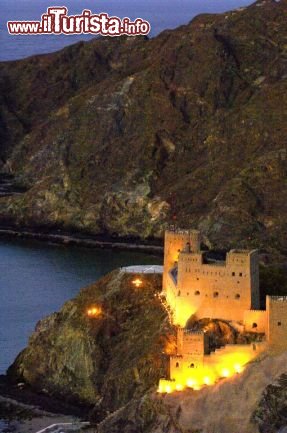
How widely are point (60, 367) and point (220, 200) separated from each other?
7464 cm

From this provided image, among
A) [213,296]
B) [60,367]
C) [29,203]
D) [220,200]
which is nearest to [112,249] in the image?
[220,200]

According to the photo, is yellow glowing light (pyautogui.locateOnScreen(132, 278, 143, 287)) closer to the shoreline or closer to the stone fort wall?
the stone fort wall

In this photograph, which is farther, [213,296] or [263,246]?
[263,246]

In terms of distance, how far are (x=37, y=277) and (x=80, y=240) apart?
28.2 m

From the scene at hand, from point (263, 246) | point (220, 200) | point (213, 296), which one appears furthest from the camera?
point (220, 200)

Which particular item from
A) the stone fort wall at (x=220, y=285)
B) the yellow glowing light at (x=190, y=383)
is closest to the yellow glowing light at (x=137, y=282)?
the stone fort wall at (x=220, y=285)

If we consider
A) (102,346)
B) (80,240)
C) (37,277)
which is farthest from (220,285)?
(80,240)

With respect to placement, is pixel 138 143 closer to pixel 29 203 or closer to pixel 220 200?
pixel 29 203

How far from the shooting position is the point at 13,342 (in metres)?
110

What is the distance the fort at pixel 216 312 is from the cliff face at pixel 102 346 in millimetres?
2799

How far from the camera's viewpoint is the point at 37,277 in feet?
461

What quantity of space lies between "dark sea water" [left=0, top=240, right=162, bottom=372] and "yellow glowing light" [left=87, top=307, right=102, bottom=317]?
29.6 ft

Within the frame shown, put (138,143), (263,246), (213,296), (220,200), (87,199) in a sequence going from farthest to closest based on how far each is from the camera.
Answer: (138,143) → (87,199) → (220,200) → (263,246) → (213,296)

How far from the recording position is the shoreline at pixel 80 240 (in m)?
161
